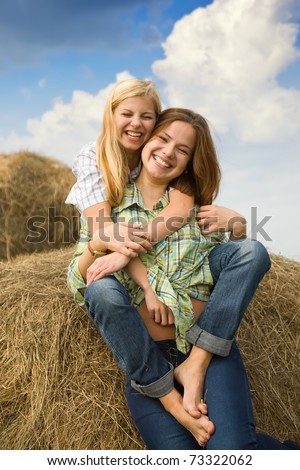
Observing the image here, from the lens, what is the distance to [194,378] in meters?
2.04

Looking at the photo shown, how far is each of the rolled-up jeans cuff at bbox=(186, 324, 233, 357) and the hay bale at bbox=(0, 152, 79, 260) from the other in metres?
4.29

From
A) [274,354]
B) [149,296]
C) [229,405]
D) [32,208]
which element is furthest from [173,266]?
[32,208]

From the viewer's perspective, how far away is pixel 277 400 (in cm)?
277

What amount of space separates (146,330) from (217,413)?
1.21ft

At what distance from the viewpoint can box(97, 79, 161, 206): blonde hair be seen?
227 centimetres

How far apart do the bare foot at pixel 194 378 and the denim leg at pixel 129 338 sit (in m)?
0.05

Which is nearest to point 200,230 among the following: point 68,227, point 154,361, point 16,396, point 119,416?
point 154,361

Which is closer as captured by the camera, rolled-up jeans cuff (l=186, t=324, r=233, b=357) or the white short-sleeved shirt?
rolled-up jeans cuff (l=186, t=324, r=233, b=357)

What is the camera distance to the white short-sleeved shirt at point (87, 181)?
227 cm

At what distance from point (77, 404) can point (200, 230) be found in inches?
35.3

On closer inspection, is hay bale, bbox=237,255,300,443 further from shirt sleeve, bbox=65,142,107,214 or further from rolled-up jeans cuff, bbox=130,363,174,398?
shirt sleeve, bbox=65,142,107,214

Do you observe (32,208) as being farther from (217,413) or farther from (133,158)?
(217,413)

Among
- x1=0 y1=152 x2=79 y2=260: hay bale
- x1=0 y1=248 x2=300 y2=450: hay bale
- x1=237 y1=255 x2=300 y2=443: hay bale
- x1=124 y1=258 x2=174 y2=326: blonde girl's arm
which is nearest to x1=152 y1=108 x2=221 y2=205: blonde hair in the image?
x1=124 y1=258 x2=174 y2=326: blonde girl's arm
